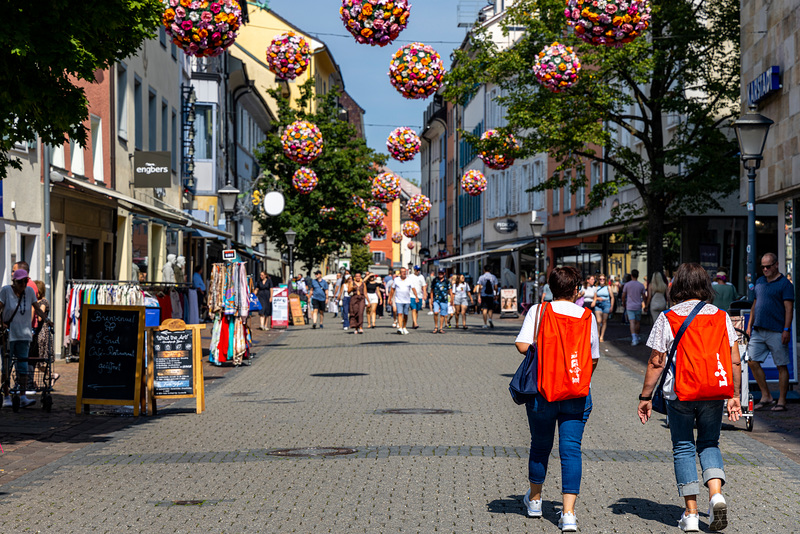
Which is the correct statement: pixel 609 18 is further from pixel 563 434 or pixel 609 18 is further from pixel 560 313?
pixel 563 434

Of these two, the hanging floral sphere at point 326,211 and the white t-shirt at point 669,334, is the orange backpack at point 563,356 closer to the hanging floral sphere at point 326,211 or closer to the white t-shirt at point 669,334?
the white t-shirt at point 669,334

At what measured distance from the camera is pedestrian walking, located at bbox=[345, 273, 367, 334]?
29516mm

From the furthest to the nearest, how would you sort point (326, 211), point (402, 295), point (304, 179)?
point (326, 211) < point (304, 179) < point (402, 295)

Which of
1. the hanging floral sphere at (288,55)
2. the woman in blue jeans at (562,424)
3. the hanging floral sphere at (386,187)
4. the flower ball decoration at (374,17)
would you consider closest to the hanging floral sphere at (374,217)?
the hanging floral sphere at (386,187)

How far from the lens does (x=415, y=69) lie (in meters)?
15.1

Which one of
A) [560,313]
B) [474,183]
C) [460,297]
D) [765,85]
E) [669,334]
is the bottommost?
[669,334]

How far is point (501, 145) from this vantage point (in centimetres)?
2606

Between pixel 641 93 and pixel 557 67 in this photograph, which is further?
pixel 641 93

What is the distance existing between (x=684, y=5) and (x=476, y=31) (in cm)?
498

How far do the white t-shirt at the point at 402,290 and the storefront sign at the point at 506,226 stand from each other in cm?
2544

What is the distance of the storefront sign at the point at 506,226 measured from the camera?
54.3m

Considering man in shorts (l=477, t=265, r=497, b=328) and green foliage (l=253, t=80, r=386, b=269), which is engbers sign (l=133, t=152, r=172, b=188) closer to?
man in shorts (l=477, t=265, r=497, b=328)

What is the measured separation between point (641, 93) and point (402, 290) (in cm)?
770

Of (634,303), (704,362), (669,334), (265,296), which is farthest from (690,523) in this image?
(265,296)
